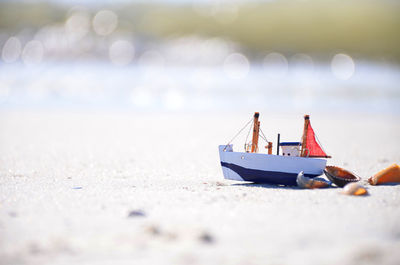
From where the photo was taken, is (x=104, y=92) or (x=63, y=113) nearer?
(x=63, y=113)

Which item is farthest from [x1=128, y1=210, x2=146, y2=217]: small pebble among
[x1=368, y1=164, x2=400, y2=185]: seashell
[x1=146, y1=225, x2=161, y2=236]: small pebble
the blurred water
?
Result: the blurred water

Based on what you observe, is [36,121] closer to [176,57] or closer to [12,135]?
[12,135]

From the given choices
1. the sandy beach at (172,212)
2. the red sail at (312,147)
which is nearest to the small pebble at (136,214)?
the sandy beach at (172,212)

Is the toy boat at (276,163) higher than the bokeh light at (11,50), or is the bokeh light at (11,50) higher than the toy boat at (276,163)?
the bokeh light at (11,50)

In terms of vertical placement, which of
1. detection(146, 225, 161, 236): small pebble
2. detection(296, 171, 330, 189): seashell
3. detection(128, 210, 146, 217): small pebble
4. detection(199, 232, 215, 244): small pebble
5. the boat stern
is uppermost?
the boat stern

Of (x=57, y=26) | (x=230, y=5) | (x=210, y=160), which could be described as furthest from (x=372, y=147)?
(x=230, y=5)

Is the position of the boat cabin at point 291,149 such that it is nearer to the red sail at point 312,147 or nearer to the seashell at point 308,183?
the red sail at point 312,147

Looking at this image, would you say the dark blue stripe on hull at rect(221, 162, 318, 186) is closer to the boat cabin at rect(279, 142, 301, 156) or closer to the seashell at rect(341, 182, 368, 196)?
the boat cabin at rect(279, 142, 301, 156)

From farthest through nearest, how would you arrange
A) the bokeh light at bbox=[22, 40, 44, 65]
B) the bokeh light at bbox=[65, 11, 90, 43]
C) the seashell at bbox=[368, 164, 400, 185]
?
the bokeh light at bbox=[65, 11, 90, 43] < the bokeh light at bbox=[22, 40, 44, 65] < the seashell at bbox=[368, 164, 400, 185]

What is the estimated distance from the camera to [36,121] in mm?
18531

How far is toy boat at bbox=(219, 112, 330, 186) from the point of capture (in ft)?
27.5

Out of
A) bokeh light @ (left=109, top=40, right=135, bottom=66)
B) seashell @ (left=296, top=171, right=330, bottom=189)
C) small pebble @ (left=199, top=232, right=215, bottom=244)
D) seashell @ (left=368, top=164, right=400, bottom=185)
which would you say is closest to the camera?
small pebble @ (left=199, top=232, right=215, bottom=244)

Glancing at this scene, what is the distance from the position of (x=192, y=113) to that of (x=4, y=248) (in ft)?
58.3

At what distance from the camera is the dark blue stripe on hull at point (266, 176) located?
27.7 ft
